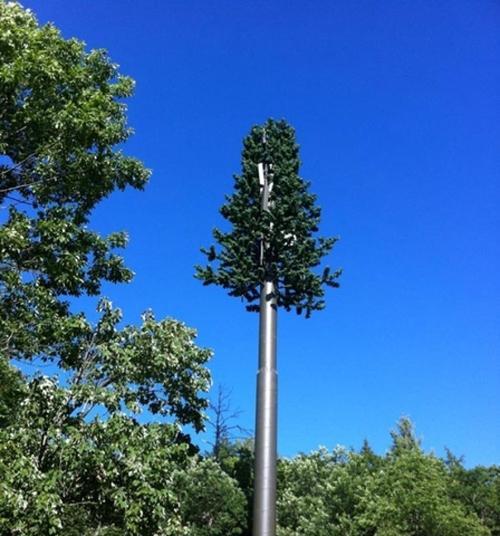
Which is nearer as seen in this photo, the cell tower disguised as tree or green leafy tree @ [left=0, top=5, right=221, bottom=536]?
green leafy tree @ [left=0, top=5, right=221, bottom=536]

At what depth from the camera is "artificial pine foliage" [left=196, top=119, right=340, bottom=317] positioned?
1344 cm

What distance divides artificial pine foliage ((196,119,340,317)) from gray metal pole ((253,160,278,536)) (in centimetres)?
50

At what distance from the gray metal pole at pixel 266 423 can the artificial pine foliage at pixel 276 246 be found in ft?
1.64

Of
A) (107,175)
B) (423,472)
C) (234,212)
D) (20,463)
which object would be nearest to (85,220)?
(107,175)

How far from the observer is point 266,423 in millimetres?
11141

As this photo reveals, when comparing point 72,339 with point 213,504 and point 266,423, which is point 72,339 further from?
point 213,504

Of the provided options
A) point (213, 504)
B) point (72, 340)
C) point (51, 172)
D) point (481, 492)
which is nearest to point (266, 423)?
point (72, 340)

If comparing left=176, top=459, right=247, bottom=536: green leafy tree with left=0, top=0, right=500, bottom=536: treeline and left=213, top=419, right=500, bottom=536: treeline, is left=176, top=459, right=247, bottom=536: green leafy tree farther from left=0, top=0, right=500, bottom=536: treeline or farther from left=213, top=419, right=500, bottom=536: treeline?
left=0, top=0, right=500, bottom=536: treeline

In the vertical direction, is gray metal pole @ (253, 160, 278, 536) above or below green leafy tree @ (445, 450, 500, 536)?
below

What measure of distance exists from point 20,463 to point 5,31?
6394mm

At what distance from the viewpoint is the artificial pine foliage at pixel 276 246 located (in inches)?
529

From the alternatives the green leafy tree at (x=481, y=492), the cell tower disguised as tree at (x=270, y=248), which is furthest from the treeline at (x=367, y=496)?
the cell tower disguised as tree at (x=270, y=248)

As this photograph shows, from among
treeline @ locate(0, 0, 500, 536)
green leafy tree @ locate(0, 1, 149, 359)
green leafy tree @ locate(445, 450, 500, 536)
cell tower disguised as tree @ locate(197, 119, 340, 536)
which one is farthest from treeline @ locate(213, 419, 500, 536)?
green leafy tree @ locate(0, 1, 149, 359)

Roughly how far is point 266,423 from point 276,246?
441cm
